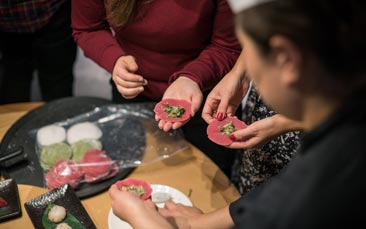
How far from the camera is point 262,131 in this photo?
1174 millimetres

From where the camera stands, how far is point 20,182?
1.38m

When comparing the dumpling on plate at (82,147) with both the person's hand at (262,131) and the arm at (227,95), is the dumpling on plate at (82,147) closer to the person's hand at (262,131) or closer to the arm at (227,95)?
the arm at (227,95)

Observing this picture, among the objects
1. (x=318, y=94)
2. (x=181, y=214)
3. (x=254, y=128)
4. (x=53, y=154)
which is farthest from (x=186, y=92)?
(x=318, y=94)

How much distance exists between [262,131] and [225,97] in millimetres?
179

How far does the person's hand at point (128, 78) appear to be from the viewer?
1.36 metres

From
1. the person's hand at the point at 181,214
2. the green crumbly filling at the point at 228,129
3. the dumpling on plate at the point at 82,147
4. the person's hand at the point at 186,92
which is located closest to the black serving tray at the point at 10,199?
the dumpling on plate at the point at 82,147

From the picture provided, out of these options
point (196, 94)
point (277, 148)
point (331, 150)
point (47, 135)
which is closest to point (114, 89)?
point (47, 135)

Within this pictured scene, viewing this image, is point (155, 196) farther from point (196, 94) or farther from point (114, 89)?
point (114, 89)

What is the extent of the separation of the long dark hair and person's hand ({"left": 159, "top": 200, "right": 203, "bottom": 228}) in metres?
0.68

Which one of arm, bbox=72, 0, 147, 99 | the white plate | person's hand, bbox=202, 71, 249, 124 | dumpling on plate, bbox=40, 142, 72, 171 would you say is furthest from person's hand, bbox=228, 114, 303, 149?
dumpling on plate, bbox=40, 142, 72, 171

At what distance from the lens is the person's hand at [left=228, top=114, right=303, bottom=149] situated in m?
1.15

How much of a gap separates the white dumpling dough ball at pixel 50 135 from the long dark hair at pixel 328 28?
3.65ft

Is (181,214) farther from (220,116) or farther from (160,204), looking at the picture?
(220,116)

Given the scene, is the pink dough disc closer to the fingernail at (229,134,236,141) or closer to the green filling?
the fingernail at (229,134,236,141)
